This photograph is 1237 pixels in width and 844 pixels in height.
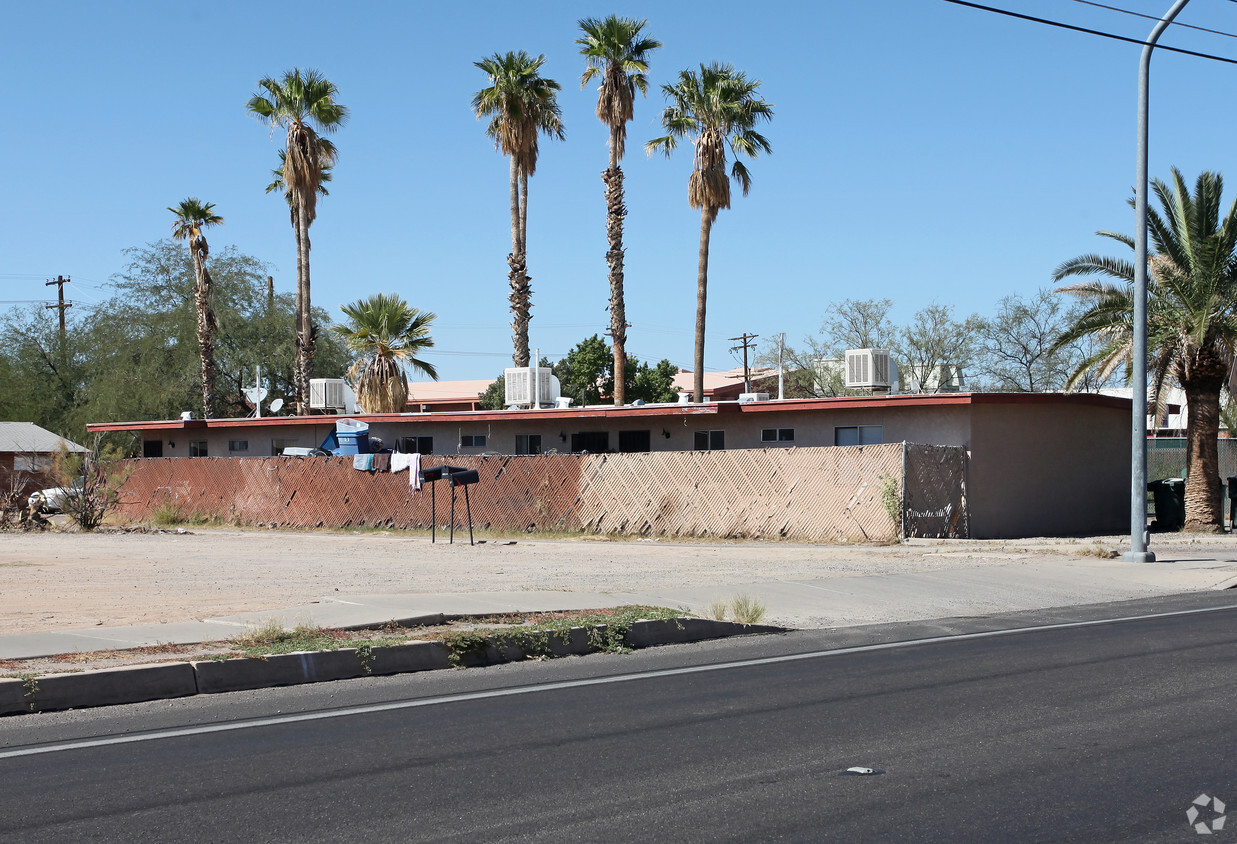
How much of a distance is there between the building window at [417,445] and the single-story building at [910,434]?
30 mm

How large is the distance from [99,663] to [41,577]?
29.1ft

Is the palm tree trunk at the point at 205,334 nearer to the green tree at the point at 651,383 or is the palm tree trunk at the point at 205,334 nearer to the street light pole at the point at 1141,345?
the green tree at the point at 651,383

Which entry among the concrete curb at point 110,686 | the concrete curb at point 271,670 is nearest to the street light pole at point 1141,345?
the concrete curb at point 271,670

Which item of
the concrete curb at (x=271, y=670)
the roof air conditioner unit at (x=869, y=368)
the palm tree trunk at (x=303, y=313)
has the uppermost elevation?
the palm tree trunk at (x=303, y=313)

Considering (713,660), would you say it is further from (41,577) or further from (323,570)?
(41,577)

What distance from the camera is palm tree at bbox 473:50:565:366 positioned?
1624 inches

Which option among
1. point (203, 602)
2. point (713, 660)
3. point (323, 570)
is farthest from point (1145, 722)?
point (323, 570)

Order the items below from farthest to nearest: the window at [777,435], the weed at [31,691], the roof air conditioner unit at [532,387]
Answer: the roof air conditioner unit at [532,387] → the window at [777,435] → the weed at [31,691]

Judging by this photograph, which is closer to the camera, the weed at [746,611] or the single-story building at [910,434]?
the weed at [746,611]

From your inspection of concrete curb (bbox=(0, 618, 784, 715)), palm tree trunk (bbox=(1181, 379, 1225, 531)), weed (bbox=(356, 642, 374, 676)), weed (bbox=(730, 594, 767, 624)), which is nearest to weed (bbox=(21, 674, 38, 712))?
concrete curb (bbox=(0, 618, 784, 715))

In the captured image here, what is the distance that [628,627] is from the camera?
11.9 m

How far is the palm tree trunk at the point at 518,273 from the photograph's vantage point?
138 feet

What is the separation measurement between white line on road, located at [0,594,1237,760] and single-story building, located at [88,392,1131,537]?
43.2 ft

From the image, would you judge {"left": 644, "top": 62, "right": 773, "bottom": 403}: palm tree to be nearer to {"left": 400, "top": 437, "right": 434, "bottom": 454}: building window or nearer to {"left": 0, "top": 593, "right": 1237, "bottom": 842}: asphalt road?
{"left": 400, "top": 437, "right": 434, "bottom": 454}: building window
